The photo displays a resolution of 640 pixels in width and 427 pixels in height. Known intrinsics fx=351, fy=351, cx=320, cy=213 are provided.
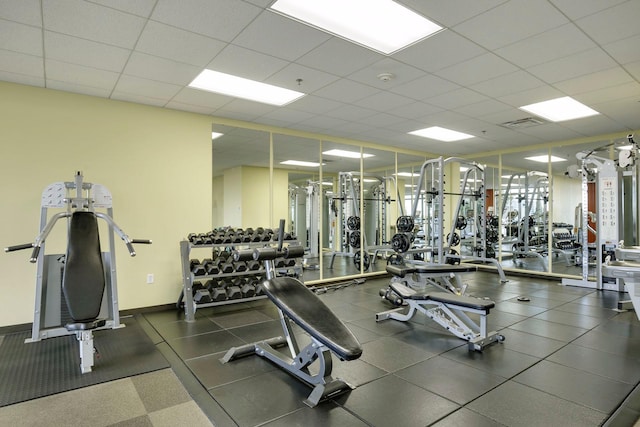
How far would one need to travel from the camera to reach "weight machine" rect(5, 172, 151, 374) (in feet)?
8.95

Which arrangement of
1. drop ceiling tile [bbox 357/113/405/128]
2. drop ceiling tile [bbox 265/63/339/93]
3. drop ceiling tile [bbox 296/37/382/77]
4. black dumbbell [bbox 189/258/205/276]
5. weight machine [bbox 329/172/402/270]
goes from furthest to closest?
1. weight machine [bbox 329/172/402/270]
2. drop ceiling tile [bbox 357/113/405/128]
3. black dumbbell [bbox 189/258/205/276]
4. drop ceiling tile [bbox 265/63/339/93]
5. drop ceiling tile [bbox 296/37/382/77]

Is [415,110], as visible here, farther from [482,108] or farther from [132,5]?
[132,5]

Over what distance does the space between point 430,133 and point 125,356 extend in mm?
5392

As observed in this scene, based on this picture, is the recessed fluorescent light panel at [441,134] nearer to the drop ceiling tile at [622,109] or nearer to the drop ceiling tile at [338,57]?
the drop ceiling tile at [622,109]

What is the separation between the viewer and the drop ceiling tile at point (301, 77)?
3381 millimetres

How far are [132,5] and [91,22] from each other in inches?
17.7

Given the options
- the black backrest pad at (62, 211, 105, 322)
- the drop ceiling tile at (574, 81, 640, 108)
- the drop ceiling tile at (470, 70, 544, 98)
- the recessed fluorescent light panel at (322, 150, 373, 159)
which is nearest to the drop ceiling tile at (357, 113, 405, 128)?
the drop ceiling tile at (470, 70, 544, 98)

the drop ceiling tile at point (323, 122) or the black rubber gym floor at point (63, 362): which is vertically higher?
the drop ceiling tile at point (323, 122)

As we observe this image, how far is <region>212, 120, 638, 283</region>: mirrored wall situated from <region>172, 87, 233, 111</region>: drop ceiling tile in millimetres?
658

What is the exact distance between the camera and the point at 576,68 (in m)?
3.33

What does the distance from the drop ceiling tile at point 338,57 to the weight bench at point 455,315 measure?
7.76ft

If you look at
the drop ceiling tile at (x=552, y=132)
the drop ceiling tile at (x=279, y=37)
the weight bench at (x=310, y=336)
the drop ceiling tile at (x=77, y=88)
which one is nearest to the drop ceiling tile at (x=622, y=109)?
the drop ceiling tile at (x=552, y=132)

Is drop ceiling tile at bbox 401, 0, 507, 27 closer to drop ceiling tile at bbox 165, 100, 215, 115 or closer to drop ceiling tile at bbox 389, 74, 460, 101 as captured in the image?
drop ceiling tile at bbox 389, 74, 460, 101

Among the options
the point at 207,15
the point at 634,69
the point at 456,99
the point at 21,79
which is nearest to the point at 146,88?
the point at 21,79
